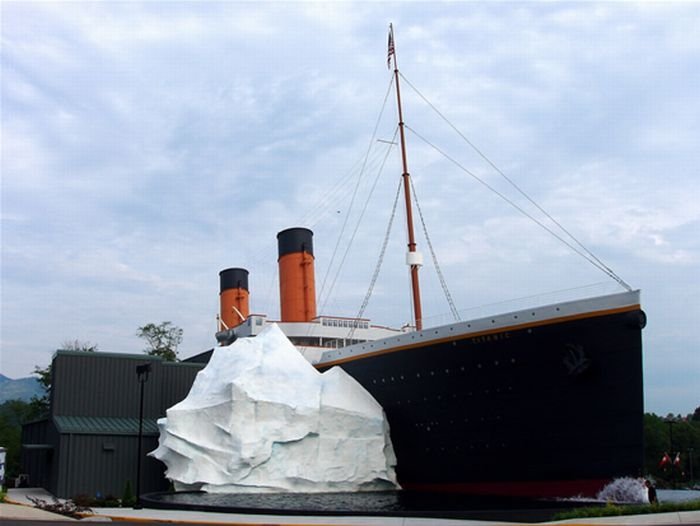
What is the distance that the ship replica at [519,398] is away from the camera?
18.8m

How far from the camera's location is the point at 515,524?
13.0 m

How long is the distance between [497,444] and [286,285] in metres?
14.3

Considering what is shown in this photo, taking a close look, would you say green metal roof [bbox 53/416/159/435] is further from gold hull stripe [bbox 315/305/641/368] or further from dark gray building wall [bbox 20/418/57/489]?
gold hull stripe [bbox 315/305/641/368]

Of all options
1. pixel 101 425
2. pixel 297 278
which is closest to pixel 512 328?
pixel 297 278

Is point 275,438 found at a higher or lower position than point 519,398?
lower

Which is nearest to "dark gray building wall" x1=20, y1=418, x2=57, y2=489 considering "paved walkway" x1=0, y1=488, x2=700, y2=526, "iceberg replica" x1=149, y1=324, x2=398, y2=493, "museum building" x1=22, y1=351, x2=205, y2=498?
"museum building" x1=22, y1=351, x2=205, y2=498

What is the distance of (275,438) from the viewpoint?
2305cm

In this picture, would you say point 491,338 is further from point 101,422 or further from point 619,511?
point 101,422

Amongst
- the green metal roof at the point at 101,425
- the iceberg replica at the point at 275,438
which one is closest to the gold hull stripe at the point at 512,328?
the iceberg replica at the point at 275,438

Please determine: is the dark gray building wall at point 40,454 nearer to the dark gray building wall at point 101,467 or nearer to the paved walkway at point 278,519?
the dark gray building wall at point 101,467

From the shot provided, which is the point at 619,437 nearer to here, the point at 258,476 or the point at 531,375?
the point at 531,375

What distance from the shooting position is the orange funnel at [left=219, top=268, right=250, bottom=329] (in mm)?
38591

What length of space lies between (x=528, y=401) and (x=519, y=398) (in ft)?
0.90

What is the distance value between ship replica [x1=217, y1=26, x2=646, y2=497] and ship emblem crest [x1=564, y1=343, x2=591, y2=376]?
1.1 inches
